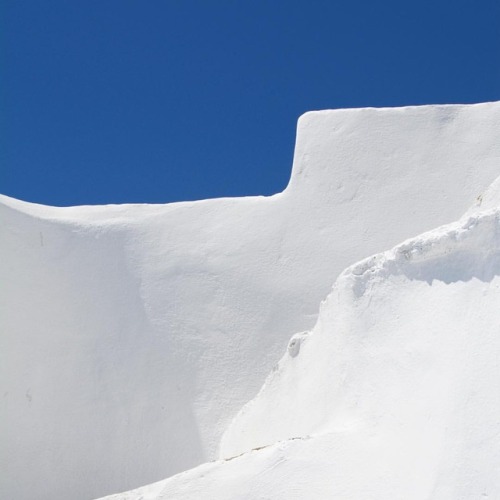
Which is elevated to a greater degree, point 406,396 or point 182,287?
point 182,287

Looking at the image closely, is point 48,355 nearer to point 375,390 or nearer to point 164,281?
point 164,281

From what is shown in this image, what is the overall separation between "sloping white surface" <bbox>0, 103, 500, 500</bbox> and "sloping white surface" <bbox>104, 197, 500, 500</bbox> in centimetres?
288

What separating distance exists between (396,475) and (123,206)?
18.6ft

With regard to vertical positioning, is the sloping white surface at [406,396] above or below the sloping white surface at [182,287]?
below

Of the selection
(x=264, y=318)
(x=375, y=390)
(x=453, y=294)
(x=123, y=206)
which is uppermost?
(x=123, y=206)

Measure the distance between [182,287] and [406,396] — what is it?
173 inches

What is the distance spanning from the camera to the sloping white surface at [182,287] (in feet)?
28.4

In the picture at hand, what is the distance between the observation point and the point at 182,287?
9.29 meters

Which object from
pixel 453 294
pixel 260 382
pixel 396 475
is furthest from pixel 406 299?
pixel 260 382

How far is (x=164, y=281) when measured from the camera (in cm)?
934

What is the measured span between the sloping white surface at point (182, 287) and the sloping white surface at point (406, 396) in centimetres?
288

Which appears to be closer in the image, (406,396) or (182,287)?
(406,396)

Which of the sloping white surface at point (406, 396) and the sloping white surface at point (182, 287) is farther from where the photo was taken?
the sloping white surface at point (182, 287)

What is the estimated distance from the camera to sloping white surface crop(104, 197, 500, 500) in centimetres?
484
